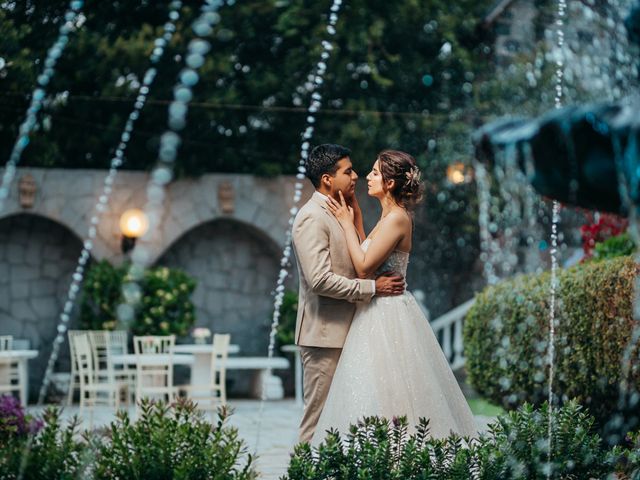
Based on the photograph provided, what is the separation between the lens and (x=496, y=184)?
13070 mm

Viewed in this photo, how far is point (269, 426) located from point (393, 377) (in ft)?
15.9

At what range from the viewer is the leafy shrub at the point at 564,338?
615cm

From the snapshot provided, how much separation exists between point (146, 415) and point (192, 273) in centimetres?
890

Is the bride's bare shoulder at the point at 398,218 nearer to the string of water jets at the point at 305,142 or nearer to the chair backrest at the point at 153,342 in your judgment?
the chair backrest at the point at 153,342

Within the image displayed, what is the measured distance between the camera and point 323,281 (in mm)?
4555

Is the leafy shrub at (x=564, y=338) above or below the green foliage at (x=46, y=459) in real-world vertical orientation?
above

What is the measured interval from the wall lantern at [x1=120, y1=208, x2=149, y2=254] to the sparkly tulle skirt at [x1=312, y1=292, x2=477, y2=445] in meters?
7.82

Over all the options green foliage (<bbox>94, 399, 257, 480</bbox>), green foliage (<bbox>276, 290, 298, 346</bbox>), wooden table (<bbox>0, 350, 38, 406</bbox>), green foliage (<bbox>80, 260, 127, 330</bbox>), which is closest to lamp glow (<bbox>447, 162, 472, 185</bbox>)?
green foliage (<bbox>276, 290, 298, 346</bbox>)

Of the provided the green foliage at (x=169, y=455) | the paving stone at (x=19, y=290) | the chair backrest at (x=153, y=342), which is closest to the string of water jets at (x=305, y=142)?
the chair backrest at (x=153, y=342)

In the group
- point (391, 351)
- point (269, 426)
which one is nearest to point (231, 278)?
point (269, 426)

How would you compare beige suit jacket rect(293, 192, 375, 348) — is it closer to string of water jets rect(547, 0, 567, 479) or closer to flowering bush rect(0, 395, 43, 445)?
string of water jets rect(547, 0, 567, 479)

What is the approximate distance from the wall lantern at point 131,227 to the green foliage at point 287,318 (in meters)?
2.02

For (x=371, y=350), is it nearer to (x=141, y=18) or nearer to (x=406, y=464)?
(x=406, y=464)

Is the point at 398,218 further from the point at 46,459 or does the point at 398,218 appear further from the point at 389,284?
the point at 46,459
